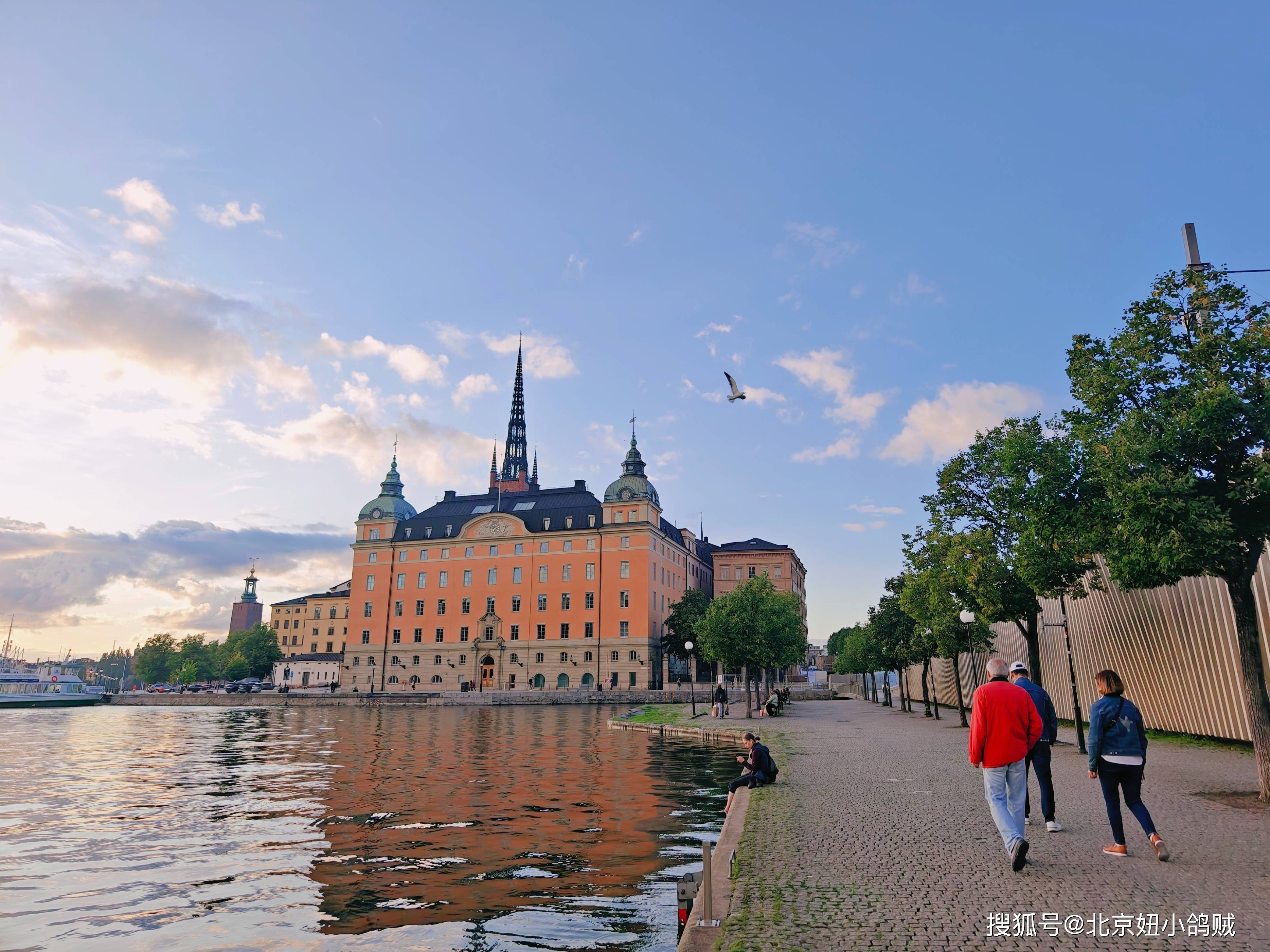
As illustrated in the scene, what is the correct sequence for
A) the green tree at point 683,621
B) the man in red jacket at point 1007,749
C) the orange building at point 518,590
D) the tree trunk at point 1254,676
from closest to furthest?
1. the man in red jacket at point 1007,749
2. the tree trunk at point 1254,676
3. the green tree at point 683,621
4. the orange building at point 518,590

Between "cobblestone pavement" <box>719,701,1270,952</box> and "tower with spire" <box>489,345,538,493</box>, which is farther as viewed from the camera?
"tower with spire" <box>489,345,538,493</box>

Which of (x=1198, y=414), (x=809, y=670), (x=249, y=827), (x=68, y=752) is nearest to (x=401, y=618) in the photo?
(x=809, y=670)

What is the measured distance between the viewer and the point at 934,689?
138 feet

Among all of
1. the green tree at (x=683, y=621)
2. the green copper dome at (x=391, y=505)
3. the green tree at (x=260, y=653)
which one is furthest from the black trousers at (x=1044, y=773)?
the green tree at (x=260, y=653)

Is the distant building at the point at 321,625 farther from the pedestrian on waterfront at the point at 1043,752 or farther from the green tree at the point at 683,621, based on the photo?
the pedestrian on waterfront at the point at 1043,752

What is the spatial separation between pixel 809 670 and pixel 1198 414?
108m

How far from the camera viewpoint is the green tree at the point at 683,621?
8106 centimetres

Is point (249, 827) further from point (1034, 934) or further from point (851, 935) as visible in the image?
point (1034, 934)

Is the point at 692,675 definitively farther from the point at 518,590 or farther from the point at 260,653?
the point at 260,653

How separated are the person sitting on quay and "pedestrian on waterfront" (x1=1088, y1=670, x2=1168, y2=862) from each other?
→ 6.85m

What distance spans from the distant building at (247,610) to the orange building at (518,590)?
334 feet

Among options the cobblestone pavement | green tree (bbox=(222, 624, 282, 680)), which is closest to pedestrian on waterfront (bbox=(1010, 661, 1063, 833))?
the cobblestone pavement

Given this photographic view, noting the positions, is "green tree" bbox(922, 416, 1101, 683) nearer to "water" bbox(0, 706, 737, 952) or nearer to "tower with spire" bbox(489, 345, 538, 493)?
"water" bbox(0, 706, 737, 952)

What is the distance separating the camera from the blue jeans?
8086 mm
